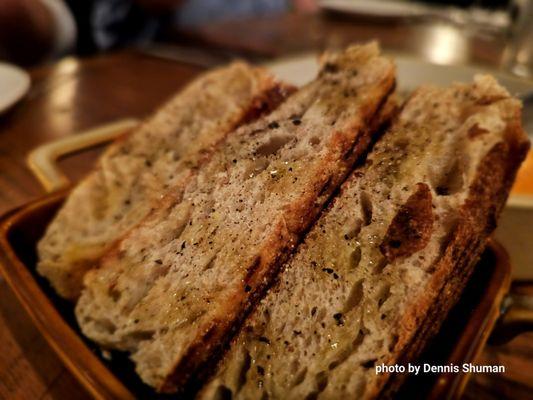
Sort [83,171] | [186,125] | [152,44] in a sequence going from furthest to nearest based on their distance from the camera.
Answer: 1. [152,44]
2. [83,171]
3. [186,125]

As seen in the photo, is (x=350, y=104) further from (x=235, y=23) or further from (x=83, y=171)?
(x=235, y=23)

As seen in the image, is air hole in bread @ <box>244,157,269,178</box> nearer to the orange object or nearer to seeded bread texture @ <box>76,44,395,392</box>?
seeded bread texture @ <box>76,44,395,392</box>

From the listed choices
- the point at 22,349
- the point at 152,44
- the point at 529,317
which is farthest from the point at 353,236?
the point at 152,44

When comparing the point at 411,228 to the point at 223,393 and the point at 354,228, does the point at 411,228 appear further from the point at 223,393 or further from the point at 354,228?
the point at 223,393

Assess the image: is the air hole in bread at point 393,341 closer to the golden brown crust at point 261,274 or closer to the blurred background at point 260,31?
the golden brown crust at point 261,274

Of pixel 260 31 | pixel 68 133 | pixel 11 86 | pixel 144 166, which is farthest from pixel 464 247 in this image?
pixel 260 31

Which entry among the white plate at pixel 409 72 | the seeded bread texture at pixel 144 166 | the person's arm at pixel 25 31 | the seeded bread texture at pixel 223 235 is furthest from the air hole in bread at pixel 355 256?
the person's arm at pixel 25 31

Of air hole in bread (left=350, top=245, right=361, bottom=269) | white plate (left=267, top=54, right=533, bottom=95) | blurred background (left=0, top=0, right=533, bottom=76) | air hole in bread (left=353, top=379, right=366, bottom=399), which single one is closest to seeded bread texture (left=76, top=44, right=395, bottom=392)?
air hole in bread (left=350, top=245, right=361, bottom=269)
